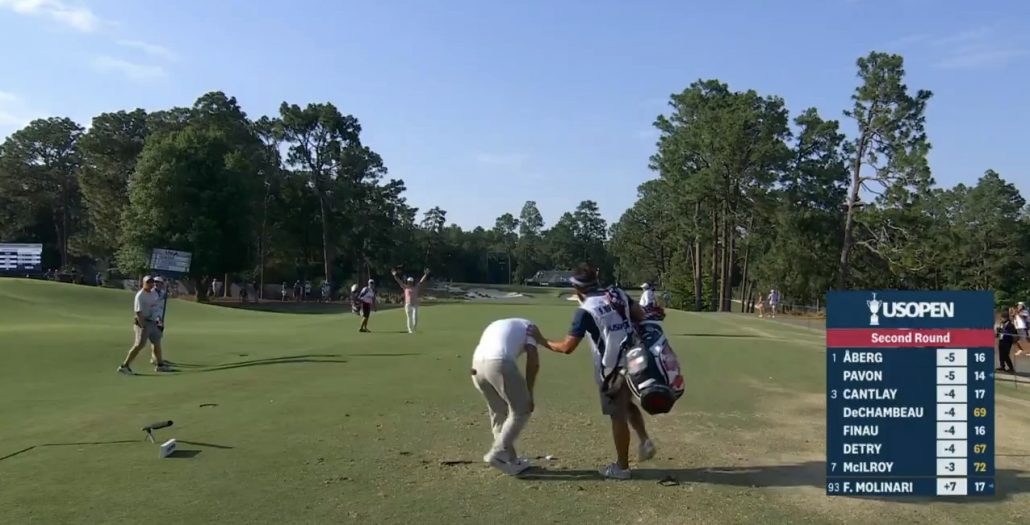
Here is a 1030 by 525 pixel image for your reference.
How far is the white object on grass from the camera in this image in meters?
7.20

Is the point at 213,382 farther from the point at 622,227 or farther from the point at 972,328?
the point at 622,227

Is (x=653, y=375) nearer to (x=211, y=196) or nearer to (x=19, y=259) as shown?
(x=211, y=196)

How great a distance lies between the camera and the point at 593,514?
5777 mm

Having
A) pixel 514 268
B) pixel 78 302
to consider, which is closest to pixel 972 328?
pixel 78 302

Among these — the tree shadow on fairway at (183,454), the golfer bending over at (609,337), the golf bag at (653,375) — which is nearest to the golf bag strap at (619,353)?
the golfer bending over at (609,337)

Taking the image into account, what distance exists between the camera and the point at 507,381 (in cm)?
660

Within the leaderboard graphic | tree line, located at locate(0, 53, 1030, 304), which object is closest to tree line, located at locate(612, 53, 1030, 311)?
tree line, located at locate(0, 53, 1030, 304)

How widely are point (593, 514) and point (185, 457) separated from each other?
3.94 m

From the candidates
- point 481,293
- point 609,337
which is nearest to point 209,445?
point 609,337

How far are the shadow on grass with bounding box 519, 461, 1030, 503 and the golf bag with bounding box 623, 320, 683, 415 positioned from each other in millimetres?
988

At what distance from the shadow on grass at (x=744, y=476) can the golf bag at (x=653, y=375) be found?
3.24ft

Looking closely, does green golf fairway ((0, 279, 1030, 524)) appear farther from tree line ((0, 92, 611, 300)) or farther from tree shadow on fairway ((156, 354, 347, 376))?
tree line ((0, 92, 611, 300))

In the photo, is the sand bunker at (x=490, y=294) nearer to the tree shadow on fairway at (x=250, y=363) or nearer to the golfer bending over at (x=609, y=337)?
the tree shadow on fairway at (x=250, y=363)

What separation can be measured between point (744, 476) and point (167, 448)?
5.28 m
